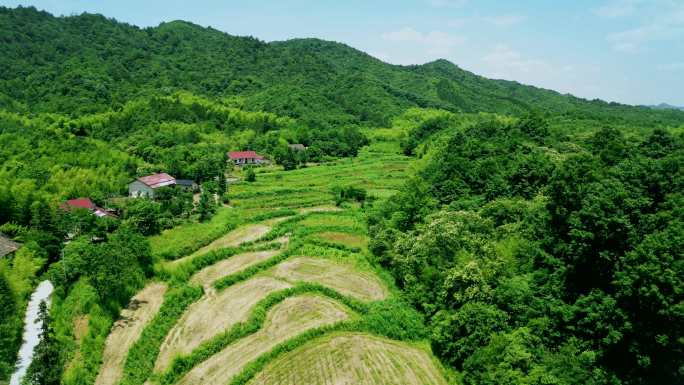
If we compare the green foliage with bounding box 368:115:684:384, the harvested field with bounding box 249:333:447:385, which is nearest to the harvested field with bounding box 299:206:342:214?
the green foliage with bounding box 368:115:684:384

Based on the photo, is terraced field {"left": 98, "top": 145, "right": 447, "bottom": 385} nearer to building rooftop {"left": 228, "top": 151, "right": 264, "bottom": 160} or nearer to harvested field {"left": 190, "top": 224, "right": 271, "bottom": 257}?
harvested field {"left": 190, "top": 224, "right": 271, "bottom": 257}

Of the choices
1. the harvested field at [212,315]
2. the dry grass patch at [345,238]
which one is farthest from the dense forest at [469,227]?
the harvested field at [212,315]

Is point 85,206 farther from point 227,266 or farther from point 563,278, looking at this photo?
point 563,278

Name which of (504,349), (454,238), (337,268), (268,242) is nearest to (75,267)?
(268,242)

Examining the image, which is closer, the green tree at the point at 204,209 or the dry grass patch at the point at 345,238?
the dry grass patch at the point at 345,238

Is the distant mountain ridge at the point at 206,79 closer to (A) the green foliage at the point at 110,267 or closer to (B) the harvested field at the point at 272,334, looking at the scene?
(A) the green foliage at the point at 110,267

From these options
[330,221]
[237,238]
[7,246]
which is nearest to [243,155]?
[330,221]
